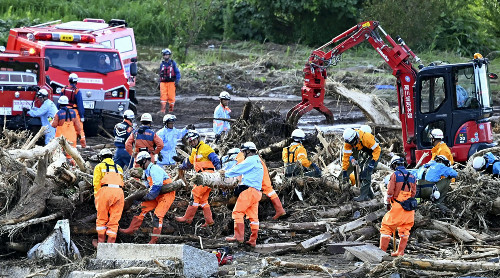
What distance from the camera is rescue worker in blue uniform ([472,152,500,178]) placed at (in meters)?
14.8

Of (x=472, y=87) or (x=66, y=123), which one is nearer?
(x=472, y=87)

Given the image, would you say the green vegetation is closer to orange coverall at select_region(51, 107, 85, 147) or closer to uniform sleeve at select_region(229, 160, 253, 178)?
orange coverall at select_region(51, 107, 85, 147)

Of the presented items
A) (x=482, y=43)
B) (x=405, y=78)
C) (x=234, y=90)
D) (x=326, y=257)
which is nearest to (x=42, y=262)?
(x=326, y=257)

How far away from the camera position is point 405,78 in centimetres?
1711

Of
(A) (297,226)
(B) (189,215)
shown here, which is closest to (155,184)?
(B) (189,215)

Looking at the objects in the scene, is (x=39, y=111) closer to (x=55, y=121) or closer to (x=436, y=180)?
(x=55, y=121)

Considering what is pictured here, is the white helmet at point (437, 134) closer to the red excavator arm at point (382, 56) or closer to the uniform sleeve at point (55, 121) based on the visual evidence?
the red excavator arm at point (382, 56)

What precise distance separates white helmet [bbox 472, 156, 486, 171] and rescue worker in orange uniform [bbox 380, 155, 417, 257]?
2.59m

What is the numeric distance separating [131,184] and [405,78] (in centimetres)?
619

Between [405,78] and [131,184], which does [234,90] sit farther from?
[131,184]

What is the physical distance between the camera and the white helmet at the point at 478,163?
48.4 feet

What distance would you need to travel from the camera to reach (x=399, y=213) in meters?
12.4

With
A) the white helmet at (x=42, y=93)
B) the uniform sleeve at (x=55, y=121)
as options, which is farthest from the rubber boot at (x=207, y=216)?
the white helmet at (x=42, y=93)

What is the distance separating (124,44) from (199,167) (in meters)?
11.0
